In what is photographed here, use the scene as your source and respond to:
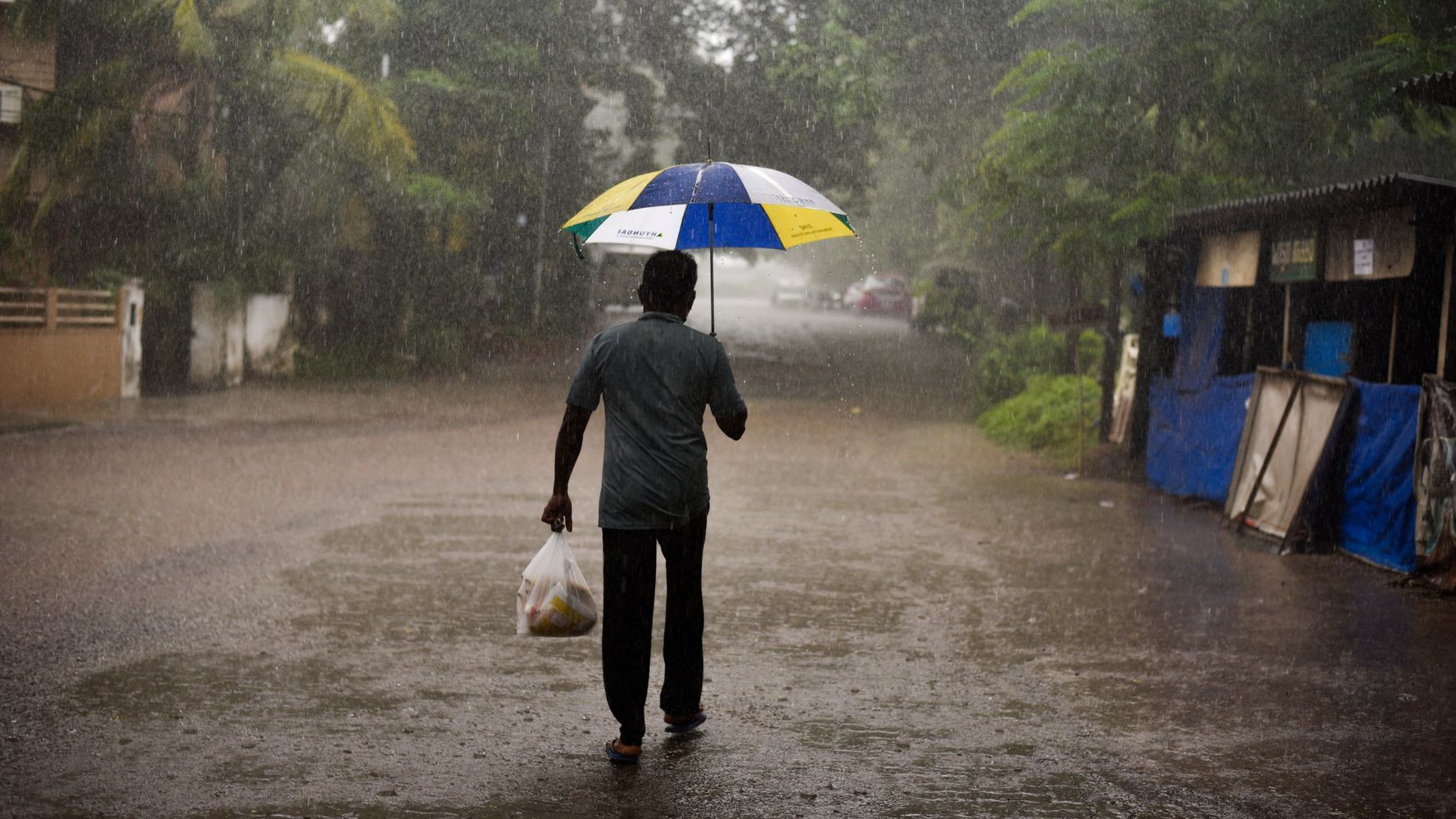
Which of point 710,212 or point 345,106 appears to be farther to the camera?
point 345,106

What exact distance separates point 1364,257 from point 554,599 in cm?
795

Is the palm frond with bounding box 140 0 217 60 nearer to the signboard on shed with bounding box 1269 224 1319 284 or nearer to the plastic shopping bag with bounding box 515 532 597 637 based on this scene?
the signboard on shed with bounding box 1269 224 1319 284

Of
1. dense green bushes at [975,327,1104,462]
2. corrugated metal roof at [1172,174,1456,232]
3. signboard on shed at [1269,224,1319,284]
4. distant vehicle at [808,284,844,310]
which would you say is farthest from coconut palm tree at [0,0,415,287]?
distant vehicle at [808,284,844,310]

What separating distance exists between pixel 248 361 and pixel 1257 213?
16.5 metres

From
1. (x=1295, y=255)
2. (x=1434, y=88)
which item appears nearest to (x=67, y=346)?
(x=1295, y=255)

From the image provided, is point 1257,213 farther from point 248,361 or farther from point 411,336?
point 411,336

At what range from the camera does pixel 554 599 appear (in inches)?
194

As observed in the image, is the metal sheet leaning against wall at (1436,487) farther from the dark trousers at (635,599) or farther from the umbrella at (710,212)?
the dark trousers at (635,599)

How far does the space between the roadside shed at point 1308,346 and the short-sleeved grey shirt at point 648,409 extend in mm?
6093

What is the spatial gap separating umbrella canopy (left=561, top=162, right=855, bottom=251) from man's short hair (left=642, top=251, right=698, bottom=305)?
33 centimetres

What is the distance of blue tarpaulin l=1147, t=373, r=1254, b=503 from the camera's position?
11.7m

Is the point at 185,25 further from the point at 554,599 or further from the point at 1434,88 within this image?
the point at 554,599

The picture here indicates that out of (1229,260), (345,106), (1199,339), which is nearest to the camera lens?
(1229,260)

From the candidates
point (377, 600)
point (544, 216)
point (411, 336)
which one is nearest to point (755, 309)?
point (544, 216)
